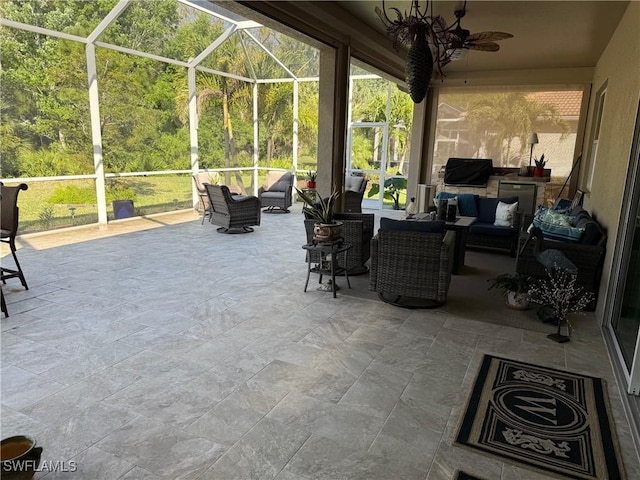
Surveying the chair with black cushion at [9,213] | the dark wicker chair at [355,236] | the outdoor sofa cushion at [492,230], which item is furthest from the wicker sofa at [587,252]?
Result: the chair with black cushion at [9,213]

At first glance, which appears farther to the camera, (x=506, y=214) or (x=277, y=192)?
(x=277, y=192)

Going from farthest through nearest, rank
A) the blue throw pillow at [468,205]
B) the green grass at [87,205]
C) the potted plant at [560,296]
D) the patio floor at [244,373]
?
the green grass at [87,205] < the blue throw pillow at [468,205] < the potted plant at [560,296] < the patio floor at [244,373]

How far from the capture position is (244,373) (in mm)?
2844

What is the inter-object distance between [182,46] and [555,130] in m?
7.89

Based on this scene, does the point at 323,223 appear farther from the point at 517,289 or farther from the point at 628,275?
the point at 628,275

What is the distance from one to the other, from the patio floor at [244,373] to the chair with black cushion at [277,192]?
4.51 metres

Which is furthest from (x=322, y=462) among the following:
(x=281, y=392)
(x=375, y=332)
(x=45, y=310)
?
(x=45, y=310)

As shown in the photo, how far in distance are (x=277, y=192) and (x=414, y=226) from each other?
20.2 ft

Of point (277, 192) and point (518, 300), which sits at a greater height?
point (277, 192)

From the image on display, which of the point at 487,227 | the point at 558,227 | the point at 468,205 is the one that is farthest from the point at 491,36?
the point at 468,205

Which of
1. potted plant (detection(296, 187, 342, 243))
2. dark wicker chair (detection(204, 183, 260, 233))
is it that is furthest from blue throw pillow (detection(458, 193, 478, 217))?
dark wicker chair (detection(204, 183, 260, 233))

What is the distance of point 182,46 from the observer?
29.6ft

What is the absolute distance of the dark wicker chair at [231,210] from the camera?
7.14m

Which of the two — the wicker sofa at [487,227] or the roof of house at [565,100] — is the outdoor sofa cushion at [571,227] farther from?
the roof of house at [565,100]
